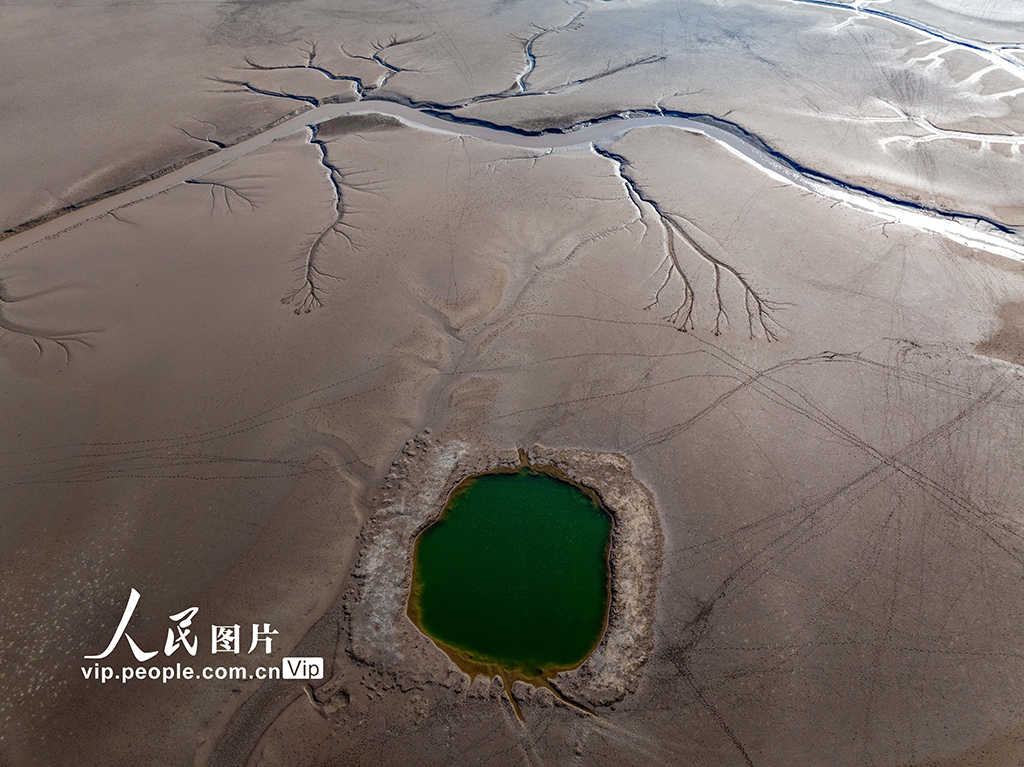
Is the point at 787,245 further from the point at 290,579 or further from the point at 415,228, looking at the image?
the point at 290,579

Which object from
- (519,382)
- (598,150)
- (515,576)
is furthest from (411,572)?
(598,150)

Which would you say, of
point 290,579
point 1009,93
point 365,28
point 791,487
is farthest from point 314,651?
point 1009,93

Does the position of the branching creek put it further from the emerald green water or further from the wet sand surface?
the emerald green water

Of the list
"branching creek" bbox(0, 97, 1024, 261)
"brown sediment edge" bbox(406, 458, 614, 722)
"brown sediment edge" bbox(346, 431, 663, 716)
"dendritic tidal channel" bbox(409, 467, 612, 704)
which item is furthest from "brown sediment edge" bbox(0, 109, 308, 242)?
"brown sediment edge" bbox(406, 458, 614, 722)

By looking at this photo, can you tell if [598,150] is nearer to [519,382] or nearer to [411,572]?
[519,382]

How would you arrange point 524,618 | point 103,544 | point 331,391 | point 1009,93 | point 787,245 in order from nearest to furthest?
point 524,618, point 103,544, point 331,391, point 787,245, point 1009,93

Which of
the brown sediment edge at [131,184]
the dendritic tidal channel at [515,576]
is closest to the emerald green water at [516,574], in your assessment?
the dendritic tidal channel at [515,576]

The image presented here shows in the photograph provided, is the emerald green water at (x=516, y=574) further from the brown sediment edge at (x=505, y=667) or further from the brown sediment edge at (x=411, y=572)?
the brown sediment edge at (x=411, y=572)
